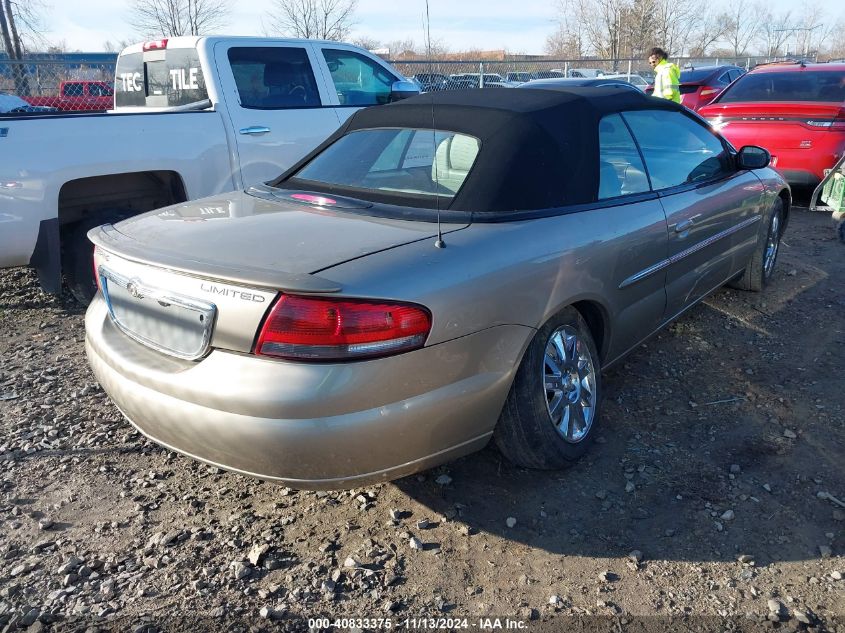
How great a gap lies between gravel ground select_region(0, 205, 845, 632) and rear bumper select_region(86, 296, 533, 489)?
38 cm

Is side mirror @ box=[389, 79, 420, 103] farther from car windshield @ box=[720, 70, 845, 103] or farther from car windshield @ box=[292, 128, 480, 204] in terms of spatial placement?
car windshield @ box=[720, 70, 845, 103]

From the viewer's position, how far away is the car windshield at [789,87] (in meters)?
8.52

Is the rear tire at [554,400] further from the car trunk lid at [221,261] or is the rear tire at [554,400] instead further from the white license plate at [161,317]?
the white license plate at [161,317]

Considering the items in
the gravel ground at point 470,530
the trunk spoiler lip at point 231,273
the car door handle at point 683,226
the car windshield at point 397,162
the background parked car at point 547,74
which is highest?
the car windshield at point 397,162

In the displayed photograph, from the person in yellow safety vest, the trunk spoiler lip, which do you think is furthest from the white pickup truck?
the person in yellow safety vest

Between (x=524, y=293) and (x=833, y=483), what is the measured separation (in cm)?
158

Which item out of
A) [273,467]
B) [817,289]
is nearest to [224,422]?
[273,467]

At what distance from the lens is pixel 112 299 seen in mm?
2949

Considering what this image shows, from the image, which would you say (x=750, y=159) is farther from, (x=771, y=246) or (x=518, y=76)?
(x=518, y=76)

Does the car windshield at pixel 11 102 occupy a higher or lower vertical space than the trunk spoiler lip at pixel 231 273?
lower

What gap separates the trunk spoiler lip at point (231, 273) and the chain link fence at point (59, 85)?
995 cm

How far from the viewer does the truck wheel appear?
512cm

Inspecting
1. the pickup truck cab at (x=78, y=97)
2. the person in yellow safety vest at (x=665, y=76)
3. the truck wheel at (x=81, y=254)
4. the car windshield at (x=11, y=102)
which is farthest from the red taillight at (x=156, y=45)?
the car windshield at (x=11, y=102)

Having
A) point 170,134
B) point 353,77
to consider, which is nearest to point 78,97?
point 353,77
